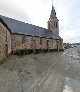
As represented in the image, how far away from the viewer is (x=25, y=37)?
37.1 m

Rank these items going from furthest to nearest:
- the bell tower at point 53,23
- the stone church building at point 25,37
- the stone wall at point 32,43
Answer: the bell tower at point 53,23 → the stone wall at point 32,43 → the stone church building at point 25,37

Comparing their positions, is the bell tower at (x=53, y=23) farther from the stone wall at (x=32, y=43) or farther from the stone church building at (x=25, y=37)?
the stone wall at (x=32, y=43)

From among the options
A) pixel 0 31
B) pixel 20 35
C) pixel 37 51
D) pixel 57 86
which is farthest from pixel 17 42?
pixel 57 86

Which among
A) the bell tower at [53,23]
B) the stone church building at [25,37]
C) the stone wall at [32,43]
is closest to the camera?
the stone church building at [25,37]

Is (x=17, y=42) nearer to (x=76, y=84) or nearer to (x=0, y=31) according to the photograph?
(x=0, y=31)

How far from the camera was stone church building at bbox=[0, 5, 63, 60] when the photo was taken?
74.3ft

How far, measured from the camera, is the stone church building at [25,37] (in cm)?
2264

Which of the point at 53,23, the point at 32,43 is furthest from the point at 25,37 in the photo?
the point at 53,23

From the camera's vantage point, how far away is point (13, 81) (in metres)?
12.6

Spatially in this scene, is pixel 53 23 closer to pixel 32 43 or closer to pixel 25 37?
pixel 32 43

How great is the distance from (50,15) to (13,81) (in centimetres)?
5216

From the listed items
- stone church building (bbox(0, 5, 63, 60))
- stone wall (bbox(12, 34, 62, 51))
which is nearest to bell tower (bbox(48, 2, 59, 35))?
stone church building (bbox(0, 5, 63, 60))

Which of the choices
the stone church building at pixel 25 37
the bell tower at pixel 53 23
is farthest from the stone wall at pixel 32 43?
the bell tower at pixel 53 23

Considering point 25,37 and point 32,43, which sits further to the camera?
point 32,43
